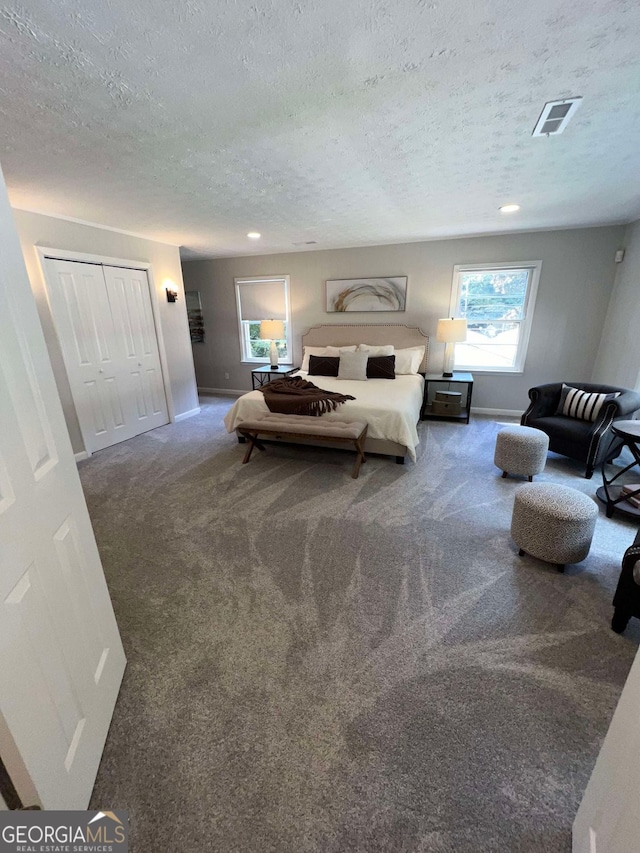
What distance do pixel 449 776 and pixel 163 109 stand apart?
2.99 metres

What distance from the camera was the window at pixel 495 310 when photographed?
176 inches

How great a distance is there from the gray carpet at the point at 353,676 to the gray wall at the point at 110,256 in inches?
70.3

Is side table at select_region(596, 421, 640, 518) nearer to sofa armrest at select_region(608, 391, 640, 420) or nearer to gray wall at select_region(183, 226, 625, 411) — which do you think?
sofa armrest at select_region(608, 391, 640, 420)

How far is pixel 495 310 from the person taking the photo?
468 cm

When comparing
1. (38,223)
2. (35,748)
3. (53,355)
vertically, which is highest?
Answer: (38,223)

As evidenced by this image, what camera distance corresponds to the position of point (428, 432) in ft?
14.1

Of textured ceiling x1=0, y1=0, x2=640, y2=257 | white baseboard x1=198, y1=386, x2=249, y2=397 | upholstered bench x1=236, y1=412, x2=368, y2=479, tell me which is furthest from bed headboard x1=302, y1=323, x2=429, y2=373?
upholstered bench x1=236, y1=412, x2=368, y2=479

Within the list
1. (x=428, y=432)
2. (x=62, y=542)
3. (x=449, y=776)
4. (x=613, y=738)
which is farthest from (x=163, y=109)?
(x=428, y=432)

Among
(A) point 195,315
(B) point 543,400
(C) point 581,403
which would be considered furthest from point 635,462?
(A) point 195,315

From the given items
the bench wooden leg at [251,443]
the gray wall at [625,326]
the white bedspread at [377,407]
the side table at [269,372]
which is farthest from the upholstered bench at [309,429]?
the gray wall at [625,326]

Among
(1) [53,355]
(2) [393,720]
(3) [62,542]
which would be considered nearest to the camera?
(3) [62,542]

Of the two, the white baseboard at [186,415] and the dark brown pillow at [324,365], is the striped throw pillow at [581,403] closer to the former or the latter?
Answer: the dark brown pillow at [324,365]

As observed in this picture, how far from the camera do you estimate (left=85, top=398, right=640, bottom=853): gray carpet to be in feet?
3.45

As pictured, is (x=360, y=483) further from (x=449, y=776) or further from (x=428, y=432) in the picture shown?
(x=449, y=776)
